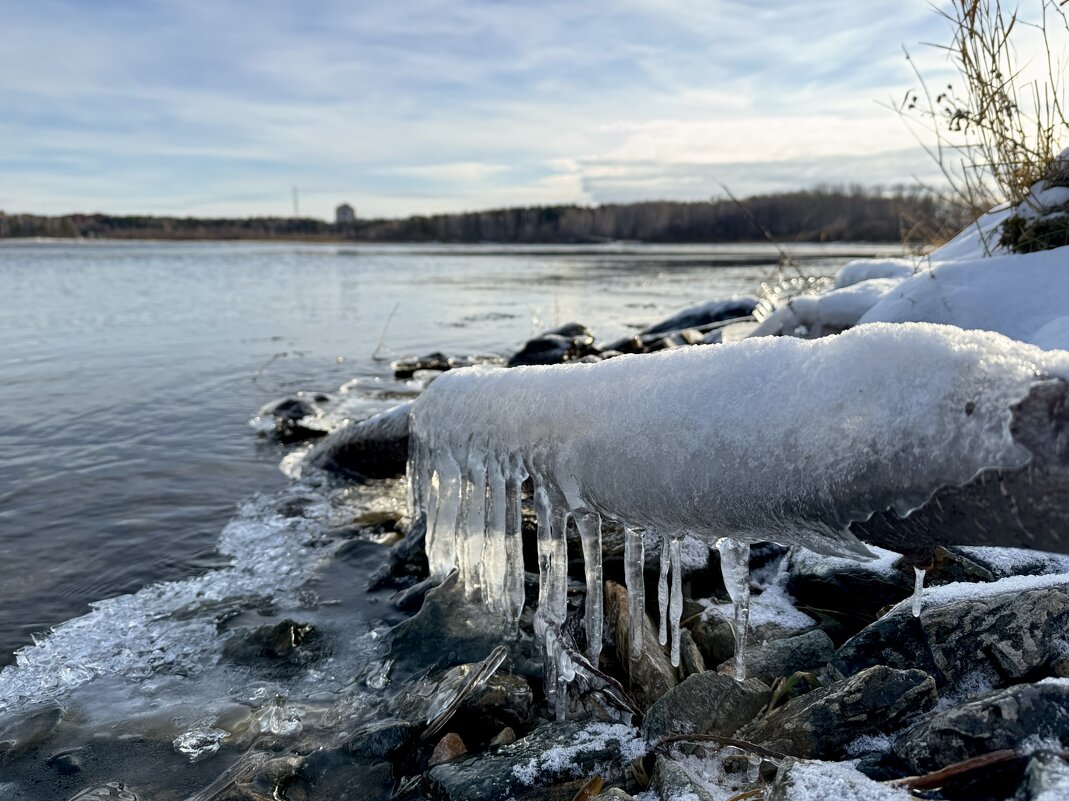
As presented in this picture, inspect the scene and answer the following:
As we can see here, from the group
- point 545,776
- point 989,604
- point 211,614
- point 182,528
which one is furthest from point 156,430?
point 989,604

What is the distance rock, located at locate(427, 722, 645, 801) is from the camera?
216 centimetres

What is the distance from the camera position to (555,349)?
966 centimetres

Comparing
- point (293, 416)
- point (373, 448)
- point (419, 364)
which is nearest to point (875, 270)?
point (373, 448)

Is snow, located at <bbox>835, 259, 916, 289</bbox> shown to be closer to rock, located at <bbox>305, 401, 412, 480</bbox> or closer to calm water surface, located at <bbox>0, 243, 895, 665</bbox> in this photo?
rock, located at <bbox>305, 401, 412, 480</bbox>

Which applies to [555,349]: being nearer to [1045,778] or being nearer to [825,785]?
[825,785]

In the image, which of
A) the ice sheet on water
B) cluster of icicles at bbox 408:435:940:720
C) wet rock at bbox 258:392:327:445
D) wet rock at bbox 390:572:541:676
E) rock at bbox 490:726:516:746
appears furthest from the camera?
wet rock at bbox 258:392:327:445

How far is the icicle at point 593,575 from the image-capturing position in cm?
238

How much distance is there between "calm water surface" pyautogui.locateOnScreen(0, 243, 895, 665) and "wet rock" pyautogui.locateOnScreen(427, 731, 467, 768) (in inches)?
95.4

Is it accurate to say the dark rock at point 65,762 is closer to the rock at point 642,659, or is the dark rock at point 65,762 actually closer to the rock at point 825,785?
the rock at point 642,659

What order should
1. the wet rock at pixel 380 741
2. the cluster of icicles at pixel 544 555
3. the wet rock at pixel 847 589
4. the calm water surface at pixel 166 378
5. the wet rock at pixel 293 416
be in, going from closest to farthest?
1. the cluster of icicles at pixel 544 555
2. the wet rock at pixel 380 741
3. the wet rock at pixel 847 589
4. the calm water surface at pixel 166 378
5. the wet rock at pixel 293 416

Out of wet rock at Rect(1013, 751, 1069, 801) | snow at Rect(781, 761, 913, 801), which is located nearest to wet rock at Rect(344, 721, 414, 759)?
snow at Rect(781, 761, 913, 801)

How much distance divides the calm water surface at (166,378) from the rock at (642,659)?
2.95m

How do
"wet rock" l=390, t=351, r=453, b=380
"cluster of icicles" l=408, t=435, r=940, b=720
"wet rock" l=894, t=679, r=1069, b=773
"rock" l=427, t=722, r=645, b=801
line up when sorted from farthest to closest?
1. "wet rock" l=390, t=351, r=453, b=380
2. "cluster of icicles" l=408, t=435, r=940, b=720
3. "rock" l=427, t=722, r=645, b=801
4. "wet rock" l=894, t=679, r=1069, b=773

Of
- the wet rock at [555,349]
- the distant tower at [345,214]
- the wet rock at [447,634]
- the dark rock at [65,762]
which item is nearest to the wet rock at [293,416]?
the wet rock at [555,349]
